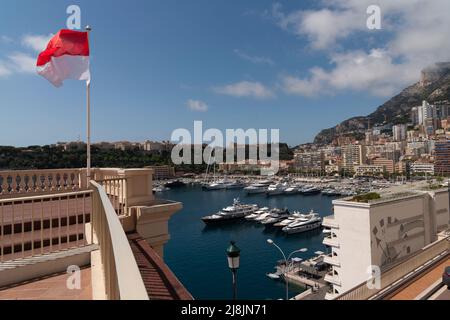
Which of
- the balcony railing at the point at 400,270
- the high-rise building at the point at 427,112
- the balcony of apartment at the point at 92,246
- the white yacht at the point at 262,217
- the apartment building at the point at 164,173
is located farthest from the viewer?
the high-rise building at the point at 427,112

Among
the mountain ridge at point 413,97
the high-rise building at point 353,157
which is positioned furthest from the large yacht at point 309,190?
the mountain ridge at point 413,97

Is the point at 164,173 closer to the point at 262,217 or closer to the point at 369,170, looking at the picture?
the point at 262,217

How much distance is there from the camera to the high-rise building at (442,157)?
3509 inches

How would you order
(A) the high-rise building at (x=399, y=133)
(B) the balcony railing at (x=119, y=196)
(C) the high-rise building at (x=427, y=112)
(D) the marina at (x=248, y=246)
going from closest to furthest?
(B) the balcony railing at (x=119, y=196) < (D) the marina at (x=248, y=246) < (A) the high-rise building at (x=399, y=133) < (C) the high-rise building at (x=427, y=112)

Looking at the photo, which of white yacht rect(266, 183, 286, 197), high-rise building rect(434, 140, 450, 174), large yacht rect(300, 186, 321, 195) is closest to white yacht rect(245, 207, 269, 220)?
white yacht rect(266, 183, 286, 197)

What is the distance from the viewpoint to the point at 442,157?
90.9 m

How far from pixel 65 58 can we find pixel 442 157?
110 meters

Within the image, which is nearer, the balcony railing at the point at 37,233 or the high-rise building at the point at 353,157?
the balcony railing at the point at 37,233

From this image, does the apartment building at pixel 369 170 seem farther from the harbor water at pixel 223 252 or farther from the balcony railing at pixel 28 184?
the balcony railing at pixel 28 184

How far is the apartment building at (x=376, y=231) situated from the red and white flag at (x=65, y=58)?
13.2 m

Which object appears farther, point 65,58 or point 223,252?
point 223,252

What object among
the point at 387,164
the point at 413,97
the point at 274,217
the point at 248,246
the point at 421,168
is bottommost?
the point at 248,246

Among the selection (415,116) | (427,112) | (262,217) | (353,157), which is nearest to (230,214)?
(262,217)
